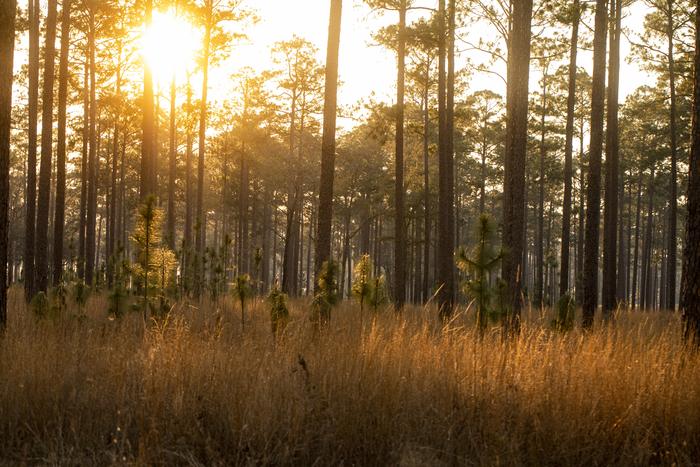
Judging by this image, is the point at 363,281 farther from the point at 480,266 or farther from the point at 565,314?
the point at 565,314

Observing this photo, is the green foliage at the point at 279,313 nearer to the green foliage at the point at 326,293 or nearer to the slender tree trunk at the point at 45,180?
the green foliage at the point at 326,293

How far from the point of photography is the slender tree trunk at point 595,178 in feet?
41.3

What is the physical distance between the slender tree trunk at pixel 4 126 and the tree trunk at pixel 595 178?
9704 mm

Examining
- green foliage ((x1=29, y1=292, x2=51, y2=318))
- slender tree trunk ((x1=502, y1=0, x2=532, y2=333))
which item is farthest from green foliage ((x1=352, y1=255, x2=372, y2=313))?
green foliage ((x1=29, y1=292, x2=51, y2=318))

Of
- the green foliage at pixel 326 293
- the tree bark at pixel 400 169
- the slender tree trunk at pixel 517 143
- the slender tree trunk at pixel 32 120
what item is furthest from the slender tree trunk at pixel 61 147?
the slender tree trunk at pixel 517 143

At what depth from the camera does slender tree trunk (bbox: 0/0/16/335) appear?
23.6 feet

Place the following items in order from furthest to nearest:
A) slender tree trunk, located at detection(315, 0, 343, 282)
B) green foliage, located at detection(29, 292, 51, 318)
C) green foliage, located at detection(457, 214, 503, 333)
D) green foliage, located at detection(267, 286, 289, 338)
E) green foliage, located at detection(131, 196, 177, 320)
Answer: slender tree trunk, located at detection(315, 0, 343, 282)
green foliage, located at detection(29, 292, 51, 318)
green foliage, located at detection(267, 286, 289, 338)
green foliage, located at detection(131, 196, 177, 320)
green foliage, located at detection(457, 214, 503, 333)

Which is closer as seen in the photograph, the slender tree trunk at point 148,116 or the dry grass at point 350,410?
the dry grass at point 350,410

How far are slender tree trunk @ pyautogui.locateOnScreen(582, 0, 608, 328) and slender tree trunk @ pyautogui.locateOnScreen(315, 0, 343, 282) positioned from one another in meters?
5.06

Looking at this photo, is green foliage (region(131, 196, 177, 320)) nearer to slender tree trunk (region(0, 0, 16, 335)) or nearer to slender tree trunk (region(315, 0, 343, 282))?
slender tree trunk (region(0, 0, 16, 335))

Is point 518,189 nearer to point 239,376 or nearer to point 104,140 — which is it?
point 239,376

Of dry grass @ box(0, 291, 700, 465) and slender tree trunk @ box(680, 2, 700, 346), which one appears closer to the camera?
Answer: dry grass @ box(0, 291, 700, 465)

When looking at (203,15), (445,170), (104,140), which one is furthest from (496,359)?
(104,140)

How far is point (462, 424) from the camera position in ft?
16.0
